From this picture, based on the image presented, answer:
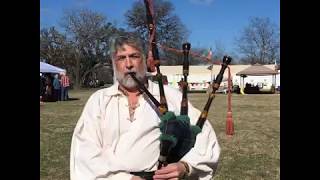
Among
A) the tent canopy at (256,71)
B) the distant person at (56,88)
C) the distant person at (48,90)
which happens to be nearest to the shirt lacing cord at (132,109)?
the distant person at (48,90)

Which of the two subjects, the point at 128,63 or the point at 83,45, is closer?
the point at 128,63

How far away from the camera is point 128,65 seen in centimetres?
254

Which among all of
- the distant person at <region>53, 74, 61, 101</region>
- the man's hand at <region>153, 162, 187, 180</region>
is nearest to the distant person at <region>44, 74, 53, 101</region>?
the distant person at <region>53, 74, 61, 101</region>

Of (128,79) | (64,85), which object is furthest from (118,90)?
(64,85)

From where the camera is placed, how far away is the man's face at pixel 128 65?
2.53 meters

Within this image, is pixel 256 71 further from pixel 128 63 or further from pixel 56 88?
pixel 128 63

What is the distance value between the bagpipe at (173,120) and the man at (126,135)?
0.04 meters

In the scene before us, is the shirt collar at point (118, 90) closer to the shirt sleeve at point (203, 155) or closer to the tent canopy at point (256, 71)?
the shirt sleeve at point (203, 155)

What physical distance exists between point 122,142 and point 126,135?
0.13 ft
